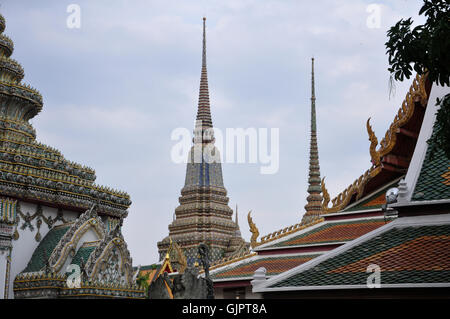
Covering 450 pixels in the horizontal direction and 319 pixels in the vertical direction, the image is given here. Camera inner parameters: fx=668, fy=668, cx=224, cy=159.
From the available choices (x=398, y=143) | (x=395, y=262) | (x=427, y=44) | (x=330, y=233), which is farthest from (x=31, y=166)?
(x=427, y=44)

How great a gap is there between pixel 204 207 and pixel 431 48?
38591mm

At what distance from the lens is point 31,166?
20250mm

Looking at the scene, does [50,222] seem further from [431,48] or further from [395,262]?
[431,48]

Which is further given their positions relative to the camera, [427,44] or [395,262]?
[395,262]

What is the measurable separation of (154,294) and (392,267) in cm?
392

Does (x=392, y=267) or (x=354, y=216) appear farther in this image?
(x=354, y=216)

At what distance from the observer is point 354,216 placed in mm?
18719

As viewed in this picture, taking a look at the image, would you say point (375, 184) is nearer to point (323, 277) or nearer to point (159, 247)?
point (323, 277)

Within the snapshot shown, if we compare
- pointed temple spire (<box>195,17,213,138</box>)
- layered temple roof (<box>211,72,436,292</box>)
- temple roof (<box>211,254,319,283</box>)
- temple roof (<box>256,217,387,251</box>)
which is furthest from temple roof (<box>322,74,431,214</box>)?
pointed temple spire (<box>195,17,213,138</box>)

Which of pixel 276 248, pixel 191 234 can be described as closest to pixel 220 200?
pixel 191 234

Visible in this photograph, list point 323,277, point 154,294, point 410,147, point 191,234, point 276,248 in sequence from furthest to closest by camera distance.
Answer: point 191,234
point 276,248
point 410,147
point 323,277
point 154,294

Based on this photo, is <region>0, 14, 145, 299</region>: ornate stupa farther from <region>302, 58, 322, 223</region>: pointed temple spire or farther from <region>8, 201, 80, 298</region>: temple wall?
<region>302, 58, 322, 223</region>: pointed temple spire
